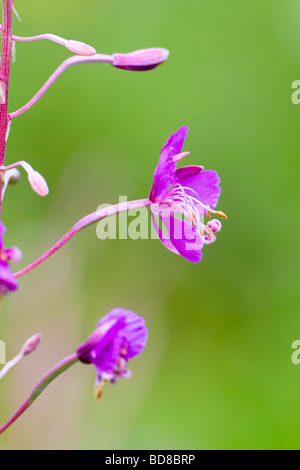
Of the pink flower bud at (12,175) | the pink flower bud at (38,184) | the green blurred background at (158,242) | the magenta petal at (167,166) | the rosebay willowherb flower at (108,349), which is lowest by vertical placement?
the rosebay willowherb flower at (108,349)

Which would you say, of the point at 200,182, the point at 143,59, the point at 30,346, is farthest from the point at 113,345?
the point at 143,59

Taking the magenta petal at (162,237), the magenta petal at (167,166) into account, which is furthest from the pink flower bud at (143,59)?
the magenta petal at (162,237)

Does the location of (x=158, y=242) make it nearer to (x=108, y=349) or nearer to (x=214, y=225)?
(x=214, y=225)

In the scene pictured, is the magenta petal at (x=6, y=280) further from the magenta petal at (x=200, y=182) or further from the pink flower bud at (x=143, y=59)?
the magenta petal at (x=200, y=182)

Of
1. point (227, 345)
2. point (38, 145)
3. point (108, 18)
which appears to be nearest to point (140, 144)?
point (38, 145)

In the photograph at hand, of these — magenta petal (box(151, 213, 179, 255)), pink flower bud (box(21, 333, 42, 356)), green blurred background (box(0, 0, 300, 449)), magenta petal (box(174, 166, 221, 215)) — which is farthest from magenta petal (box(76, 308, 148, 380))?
green blurred background (box(0, 0, 300, 449))

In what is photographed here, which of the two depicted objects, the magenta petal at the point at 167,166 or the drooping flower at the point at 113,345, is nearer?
the drooping flower at the point at 113,345
